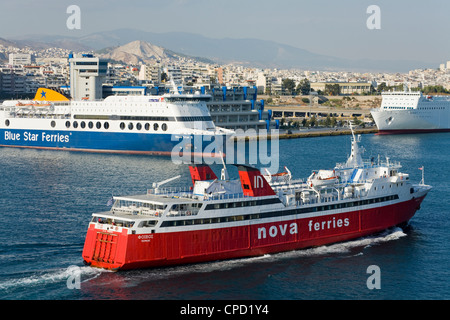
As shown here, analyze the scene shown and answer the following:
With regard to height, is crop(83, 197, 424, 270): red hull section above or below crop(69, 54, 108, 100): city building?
below

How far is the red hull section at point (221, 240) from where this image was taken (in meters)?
22.6

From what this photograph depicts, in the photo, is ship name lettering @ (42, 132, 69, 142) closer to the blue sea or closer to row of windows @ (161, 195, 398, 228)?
the blue sea

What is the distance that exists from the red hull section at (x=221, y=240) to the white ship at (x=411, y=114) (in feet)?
177

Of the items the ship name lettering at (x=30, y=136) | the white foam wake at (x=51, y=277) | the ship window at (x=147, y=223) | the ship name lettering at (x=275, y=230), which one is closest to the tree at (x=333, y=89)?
the ship name lettering at (x=30, y=136)

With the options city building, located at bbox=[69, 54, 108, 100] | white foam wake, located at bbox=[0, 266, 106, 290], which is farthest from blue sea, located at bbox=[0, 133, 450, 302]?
city building, located at bbox=[69, 54, 108, 100]

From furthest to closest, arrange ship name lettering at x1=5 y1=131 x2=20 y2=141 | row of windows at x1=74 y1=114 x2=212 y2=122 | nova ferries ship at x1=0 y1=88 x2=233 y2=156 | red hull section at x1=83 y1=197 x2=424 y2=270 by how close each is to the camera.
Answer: ship name lettering at x1=5 y1=131 x2=20 y2=141 → row of windows at x1=74 y1=114 x2=212 y2=122 → nova ferries ship at x1=0 y1=88 x2=233 y2=156 → red hull section at x1=83 y1=197 x2=424 y2=270

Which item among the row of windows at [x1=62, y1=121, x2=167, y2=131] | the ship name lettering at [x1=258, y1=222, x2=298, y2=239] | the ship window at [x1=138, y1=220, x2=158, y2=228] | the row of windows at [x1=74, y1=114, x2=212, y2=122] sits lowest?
the ship name lettering at [x1=258, y1=222, x2=298, y2=239]

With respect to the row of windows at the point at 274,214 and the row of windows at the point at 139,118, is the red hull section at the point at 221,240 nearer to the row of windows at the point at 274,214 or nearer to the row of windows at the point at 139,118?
the row of windows at the point at 274,214

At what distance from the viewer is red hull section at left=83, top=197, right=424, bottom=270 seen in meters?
22.6

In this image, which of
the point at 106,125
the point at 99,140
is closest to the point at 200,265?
the point at 99,140

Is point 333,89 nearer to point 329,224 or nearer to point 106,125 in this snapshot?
point 106,125

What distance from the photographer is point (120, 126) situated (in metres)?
58.5

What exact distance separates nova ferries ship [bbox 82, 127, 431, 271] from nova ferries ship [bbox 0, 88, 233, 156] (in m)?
27.1
